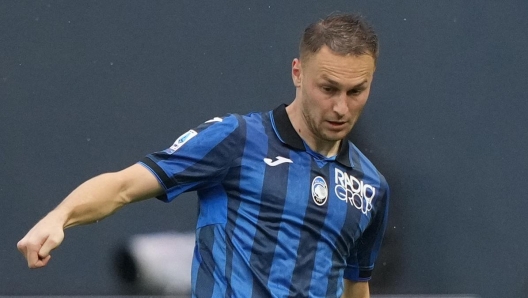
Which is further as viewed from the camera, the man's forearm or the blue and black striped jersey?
the blue and black striped jersey

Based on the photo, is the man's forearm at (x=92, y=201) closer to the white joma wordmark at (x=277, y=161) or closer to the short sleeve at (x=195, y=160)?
the short sleeve at (x=195, y=160)

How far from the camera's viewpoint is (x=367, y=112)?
4.19 m

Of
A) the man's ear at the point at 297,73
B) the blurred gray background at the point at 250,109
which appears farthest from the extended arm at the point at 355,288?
the man's ear at the point at 297,73

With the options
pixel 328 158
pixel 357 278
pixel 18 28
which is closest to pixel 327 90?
pixel 328 158

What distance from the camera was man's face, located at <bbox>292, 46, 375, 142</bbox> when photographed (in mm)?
3068

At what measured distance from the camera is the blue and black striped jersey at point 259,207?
302 cm

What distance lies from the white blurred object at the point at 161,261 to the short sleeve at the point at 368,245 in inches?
28.1

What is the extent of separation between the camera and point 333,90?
3.08 metres

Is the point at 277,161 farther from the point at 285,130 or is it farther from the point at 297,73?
the point at 297,73

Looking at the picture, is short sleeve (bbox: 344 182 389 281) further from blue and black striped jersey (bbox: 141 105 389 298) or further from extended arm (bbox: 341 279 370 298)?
blue and black striped jersey (bbox: 141 105 389 298)

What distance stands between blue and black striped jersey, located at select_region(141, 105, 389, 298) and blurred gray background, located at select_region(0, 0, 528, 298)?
90 cm

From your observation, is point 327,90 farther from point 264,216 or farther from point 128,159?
point 128,159

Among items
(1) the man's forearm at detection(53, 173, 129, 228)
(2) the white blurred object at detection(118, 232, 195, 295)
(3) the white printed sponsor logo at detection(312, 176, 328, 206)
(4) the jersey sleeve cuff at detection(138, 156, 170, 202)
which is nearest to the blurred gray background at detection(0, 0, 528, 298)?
(2) the white blurred object at detection(118, 232, 195, 295)

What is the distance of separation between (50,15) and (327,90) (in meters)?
1.34
